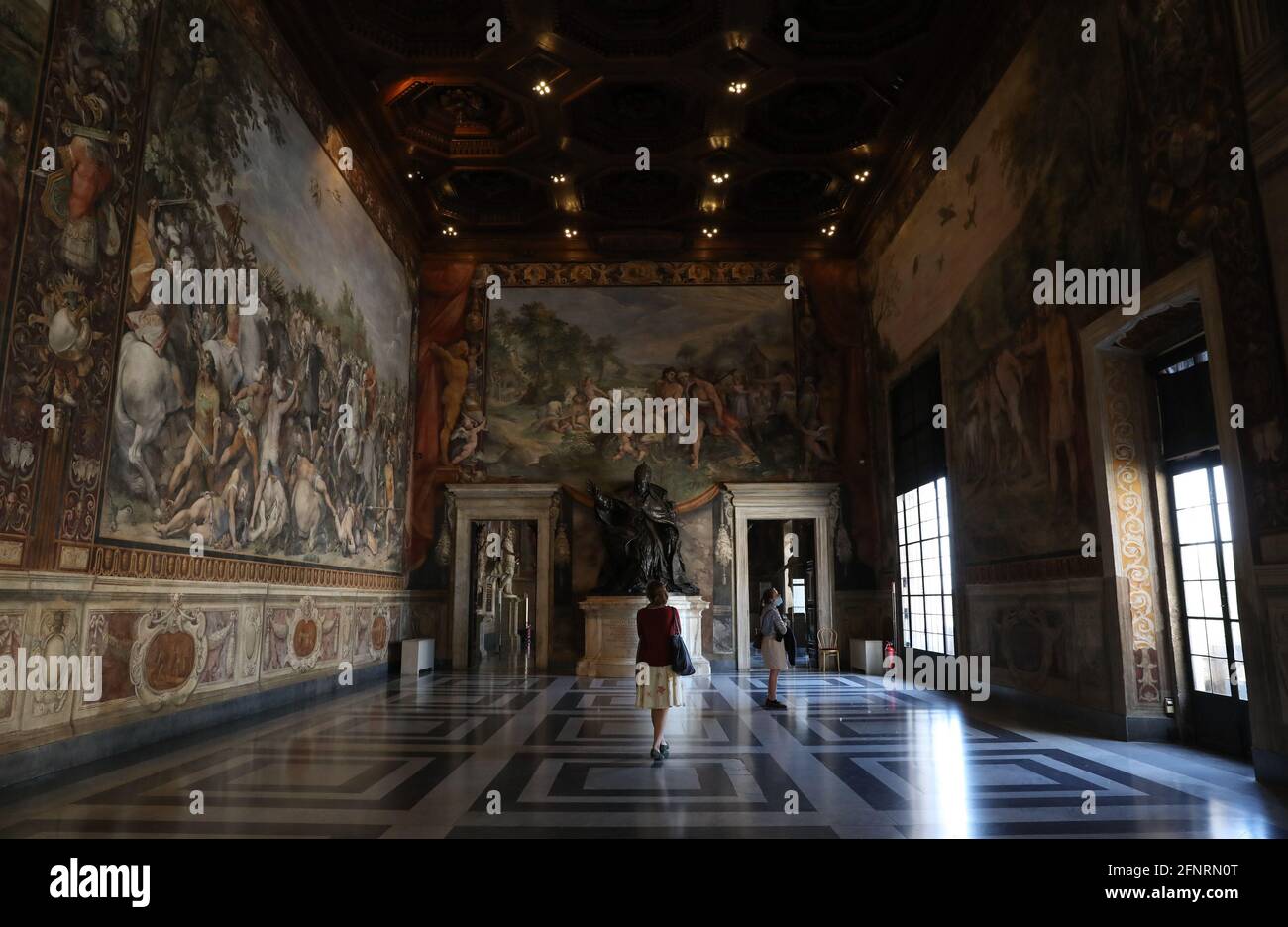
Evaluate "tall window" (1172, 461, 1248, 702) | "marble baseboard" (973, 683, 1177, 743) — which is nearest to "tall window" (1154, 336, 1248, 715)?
"tall window" (1172, 461, 1248, 702)

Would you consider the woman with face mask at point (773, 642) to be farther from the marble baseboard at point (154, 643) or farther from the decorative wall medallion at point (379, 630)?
the decorative wall medallion at point (379, 630)

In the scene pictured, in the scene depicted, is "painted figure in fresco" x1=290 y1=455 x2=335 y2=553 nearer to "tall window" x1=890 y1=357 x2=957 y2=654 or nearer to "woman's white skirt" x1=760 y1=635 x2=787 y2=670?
"woman's white skirt" x1=760 y1=635 x2=787 y2=670

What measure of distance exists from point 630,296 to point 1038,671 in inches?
462

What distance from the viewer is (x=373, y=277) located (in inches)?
570

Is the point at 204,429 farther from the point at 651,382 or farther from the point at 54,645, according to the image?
the point at 651,382

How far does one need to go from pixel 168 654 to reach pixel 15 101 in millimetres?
5085

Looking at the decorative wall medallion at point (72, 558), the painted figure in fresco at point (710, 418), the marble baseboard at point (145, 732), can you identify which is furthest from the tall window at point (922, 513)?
the decorative wall medallion at point (72, 558)

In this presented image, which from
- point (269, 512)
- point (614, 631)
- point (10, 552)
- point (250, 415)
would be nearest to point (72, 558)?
point (10, 552)

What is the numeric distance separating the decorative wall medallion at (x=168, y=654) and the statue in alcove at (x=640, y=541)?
7.79 meters

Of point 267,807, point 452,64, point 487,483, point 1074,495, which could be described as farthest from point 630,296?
point 267,807

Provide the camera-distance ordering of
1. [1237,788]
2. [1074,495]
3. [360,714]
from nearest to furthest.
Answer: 1. [1237,788]
2. [1074,495]
3. [360,714]

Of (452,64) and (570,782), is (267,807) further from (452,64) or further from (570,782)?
(452,64)

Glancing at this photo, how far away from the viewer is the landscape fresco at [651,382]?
17.0 metres

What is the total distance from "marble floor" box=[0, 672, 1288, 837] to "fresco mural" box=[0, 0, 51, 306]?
160 inches
